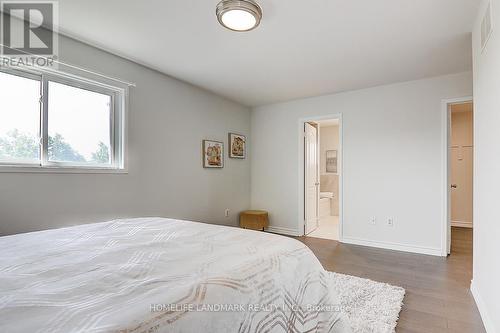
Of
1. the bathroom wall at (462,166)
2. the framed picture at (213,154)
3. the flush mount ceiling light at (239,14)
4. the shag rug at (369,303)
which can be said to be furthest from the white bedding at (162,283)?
the bathroom wall at (462,166)

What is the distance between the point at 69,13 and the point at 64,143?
1185 millimetres

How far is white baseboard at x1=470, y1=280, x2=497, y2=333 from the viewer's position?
1800 mm

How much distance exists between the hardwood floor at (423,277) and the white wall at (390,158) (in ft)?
1.21

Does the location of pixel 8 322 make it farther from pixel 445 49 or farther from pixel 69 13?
pixel 445 49

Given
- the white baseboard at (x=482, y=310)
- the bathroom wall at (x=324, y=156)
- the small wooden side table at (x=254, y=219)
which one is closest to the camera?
the white baseboard at (x=482, y=310)

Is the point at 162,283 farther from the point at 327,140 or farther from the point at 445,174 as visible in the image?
the point at 327,140

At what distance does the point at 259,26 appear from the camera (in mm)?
2424

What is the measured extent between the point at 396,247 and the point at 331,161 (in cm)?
360

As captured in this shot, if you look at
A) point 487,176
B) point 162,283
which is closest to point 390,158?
point 487,176

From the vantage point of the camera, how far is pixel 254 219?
185 inches

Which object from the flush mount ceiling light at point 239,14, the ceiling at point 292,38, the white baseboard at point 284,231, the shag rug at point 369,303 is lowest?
the white baseboard at point 284,231

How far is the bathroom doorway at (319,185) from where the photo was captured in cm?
483

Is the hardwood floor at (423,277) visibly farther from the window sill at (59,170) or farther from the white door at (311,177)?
the window sill at (59,170)

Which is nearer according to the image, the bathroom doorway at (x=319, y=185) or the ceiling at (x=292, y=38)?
the ceiling at (x=292, y=38)
